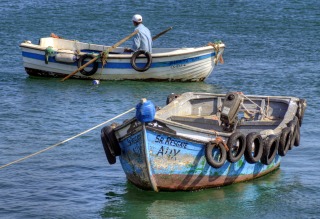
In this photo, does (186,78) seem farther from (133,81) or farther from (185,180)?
(185,180)

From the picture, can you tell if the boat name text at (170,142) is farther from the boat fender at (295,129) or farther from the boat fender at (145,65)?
the boat fender at (145,65)

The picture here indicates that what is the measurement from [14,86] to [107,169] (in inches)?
301

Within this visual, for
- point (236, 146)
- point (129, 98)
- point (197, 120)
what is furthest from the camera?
point (129, 98)

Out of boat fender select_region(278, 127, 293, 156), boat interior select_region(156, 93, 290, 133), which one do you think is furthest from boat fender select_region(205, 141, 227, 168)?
boat interior select_region(156, 93, 290, 133)

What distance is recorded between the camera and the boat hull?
528 inches

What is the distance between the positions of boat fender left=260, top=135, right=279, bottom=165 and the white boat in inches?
302

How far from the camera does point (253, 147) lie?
14234 mm

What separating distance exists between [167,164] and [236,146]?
115cm

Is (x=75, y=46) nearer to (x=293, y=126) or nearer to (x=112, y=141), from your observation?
(x=293, y=126)

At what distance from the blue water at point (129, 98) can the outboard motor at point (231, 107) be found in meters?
1.24

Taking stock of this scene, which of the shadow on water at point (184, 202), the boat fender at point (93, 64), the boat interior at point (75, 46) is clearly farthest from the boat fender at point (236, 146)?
the boat interior at point (75, 46)

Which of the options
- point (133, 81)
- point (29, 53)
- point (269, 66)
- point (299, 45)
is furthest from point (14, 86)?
point (299, 45)

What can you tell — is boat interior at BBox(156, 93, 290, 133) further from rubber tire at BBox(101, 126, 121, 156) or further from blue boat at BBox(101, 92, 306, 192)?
rubber tire at BBox(101, 126, 121, 156)

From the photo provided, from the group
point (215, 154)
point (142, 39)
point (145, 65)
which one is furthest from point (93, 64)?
point (215, 154)
